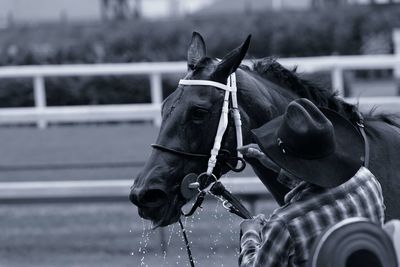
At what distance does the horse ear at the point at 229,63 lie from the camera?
3.98 m

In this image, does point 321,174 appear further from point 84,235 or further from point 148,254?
point 84,235

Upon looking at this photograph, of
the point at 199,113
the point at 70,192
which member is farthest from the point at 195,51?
the point at 70,192

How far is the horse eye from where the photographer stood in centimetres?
396

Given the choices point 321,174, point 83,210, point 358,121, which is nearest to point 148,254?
point 83,210

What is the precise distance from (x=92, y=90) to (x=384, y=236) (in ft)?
28.4

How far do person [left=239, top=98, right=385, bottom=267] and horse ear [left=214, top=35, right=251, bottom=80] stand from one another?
1.87ft

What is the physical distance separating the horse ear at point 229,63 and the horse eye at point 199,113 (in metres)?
0.17

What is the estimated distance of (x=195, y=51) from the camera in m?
4.28

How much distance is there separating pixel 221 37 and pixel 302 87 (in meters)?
14.2

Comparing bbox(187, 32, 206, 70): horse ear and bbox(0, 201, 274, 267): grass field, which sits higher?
bbox(187, 32, 206, 70): horse ear

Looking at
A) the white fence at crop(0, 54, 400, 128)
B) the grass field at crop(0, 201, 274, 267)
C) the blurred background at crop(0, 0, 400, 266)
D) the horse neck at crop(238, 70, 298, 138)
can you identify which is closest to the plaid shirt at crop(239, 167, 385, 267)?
the horse neck at crop(238, 70, 298, 138)

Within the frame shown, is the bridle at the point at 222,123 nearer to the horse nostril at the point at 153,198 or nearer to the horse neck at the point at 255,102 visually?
the horse neck at the point at 255,102

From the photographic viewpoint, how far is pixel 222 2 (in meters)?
34.5

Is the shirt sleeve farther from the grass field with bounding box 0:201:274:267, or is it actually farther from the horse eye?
the grass field with bounding box 0:201:274:267
